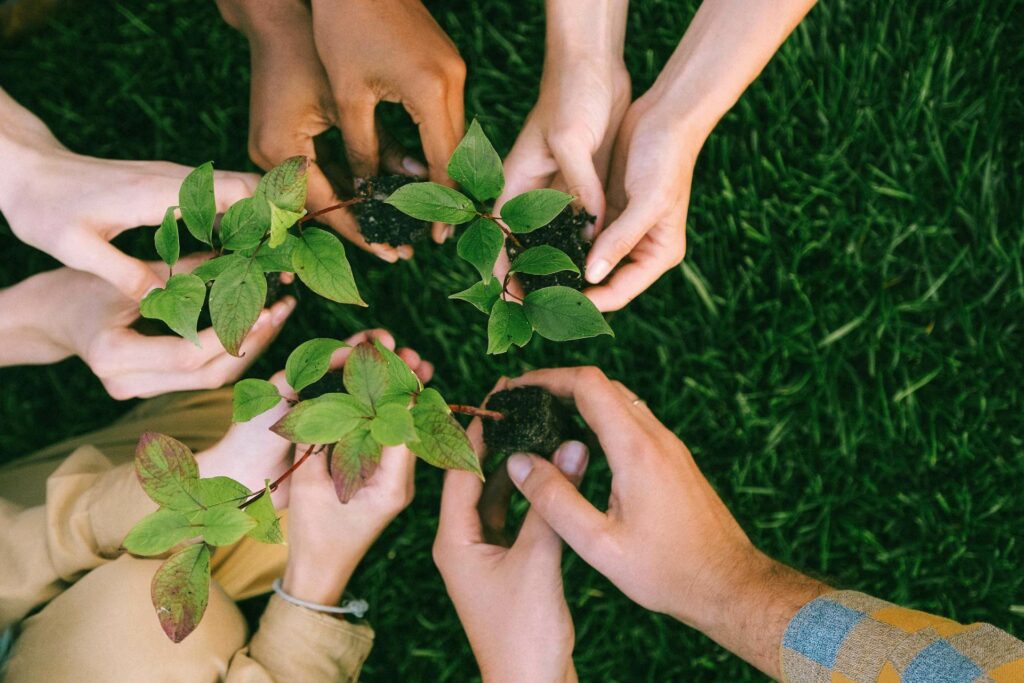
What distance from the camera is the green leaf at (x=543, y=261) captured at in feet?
3.08

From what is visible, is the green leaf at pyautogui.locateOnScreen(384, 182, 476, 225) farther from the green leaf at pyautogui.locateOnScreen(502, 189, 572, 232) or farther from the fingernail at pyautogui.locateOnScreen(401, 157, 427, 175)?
the fingernail at pyautogui.locateOnScreen(401, 157, 427, 175)

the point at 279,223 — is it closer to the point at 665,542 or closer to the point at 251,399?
the point at 251,399

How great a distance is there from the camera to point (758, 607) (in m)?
1.20

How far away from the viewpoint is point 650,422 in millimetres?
1412

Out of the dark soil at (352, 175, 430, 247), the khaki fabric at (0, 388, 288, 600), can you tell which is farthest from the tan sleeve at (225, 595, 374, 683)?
the dark soil at (352, 175, 430, 247)

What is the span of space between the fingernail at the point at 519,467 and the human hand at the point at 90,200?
710mm

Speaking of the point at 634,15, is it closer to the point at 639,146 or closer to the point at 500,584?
the point at 639,146

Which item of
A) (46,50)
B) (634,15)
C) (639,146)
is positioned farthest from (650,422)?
(46,50)

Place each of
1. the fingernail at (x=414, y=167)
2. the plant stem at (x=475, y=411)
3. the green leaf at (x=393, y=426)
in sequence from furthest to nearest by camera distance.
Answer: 1. the fingernail at (x=414, y=167)
2. the plant stem at (x=475, y=411)
3. the green leaf at (x=393, y=426)

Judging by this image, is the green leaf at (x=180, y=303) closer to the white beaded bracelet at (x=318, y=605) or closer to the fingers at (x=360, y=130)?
the fingers at (x=360, y=130)

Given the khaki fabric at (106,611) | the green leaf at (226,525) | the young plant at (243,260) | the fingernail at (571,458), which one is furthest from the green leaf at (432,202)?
the khaki fabric at (106,611)

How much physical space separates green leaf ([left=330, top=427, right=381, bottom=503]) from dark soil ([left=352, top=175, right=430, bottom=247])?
1.87ft

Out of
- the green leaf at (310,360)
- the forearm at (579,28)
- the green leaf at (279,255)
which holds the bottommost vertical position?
the green leaf at (310,360)

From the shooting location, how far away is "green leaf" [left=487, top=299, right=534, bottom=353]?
93cm
